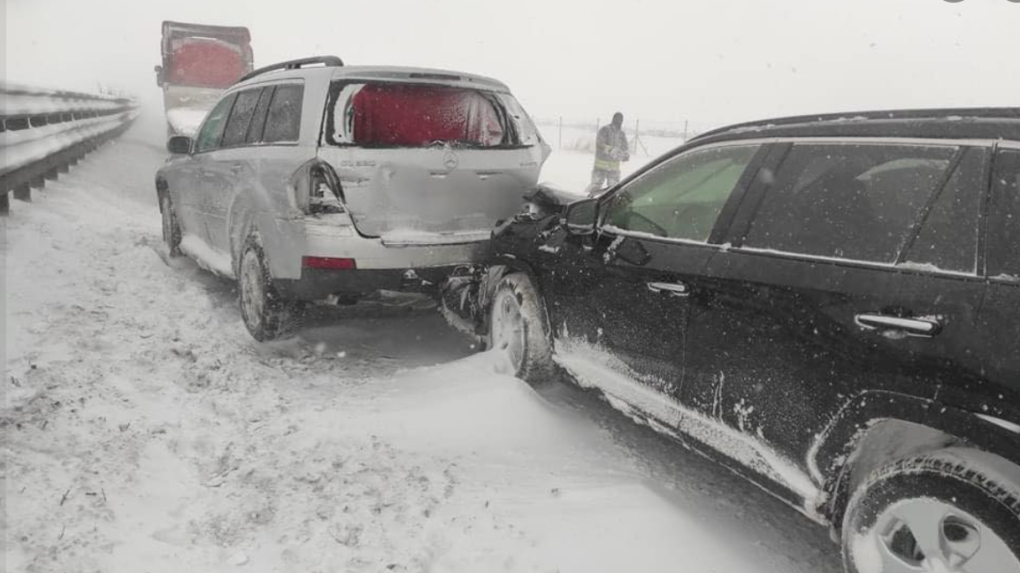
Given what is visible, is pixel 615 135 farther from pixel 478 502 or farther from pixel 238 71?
pixel 238 71

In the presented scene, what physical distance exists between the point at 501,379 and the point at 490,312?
61 cm

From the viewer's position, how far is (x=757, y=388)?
280 cm

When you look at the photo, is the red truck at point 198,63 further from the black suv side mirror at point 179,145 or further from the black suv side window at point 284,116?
the black suv side window at point 284,116

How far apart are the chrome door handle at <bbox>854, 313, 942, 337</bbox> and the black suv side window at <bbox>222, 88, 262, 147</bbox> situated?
4658mm

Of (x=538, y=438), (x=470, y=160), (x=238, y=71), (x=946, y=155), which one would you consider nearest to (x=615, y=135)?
(x=470, y=160)

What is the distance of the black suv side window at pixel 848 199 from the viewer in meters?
2.50

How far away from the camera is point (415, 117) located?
182 inches

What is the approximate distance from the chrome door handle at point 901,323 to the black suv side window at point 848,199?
0.23 meters

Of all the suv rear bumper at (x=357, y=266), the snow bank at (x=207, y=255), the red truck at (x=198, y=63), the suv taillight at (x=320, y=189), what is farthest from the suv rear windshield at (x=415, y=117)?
the red truck at (x=198, y=63)

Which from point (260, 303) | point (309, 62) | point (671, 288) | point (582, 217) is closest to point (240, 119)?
point (309, 62)

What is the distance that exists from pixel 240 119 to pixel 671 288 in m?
4.06

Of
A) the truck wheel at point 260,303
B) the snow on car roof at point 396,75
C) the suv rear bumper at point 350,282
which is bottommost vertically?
the truck wheel at point 260,303

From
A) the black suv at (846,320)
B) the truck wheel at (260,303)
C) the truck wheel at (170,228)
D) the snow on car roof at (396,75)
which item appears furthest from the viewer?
the truck wheel at (170,228)

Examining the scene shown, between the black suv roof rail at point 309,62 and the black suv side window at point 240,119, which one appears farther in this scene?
the black suv side window at point 240,119
